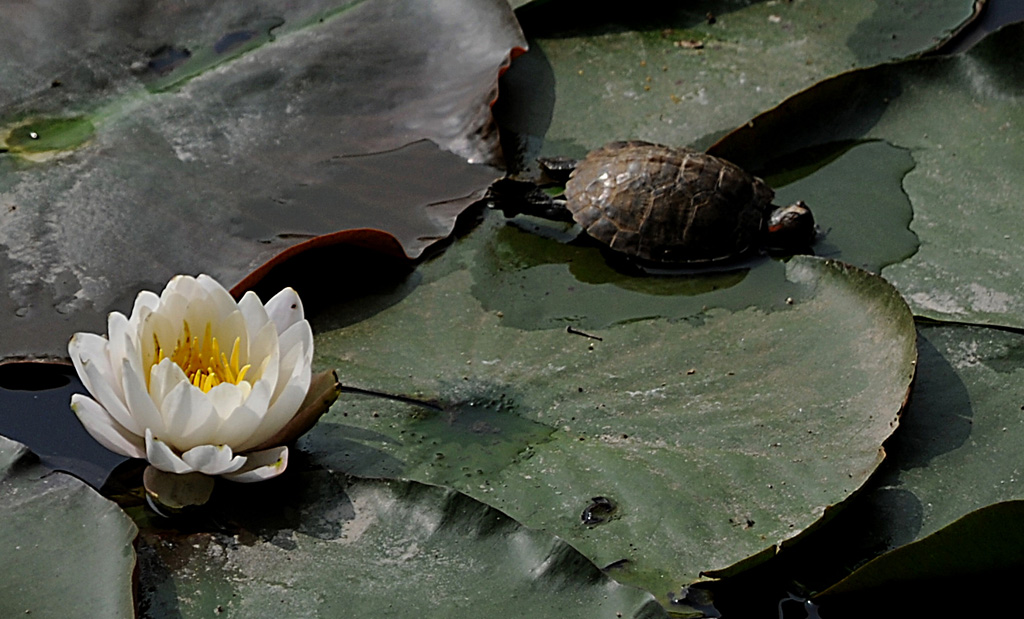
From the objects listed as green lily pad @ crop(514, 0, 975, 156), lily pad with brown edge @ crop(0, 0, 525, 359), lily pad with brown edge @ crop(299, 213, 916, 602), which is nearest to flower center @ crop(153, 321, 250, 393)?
lily pad with brown edge @ crop(299, 213, 916, 602)

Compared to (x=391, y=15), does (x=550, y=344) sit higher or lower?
lower

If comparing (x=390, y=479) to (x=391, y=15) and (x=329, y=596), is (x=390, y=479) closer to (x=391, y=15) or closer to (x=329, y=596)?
(x=329, y=596)

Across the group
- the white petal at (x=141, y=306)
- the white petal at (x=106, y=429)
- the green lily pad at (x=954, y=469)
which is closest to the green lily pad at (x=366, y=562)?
the white petal at (x=106, y=429)

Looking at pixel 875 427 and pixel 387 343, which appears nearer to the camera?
pixel 875 427

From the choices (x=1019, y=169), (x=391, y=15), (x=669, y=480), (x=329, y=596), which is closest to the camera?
(x=329, y=596)

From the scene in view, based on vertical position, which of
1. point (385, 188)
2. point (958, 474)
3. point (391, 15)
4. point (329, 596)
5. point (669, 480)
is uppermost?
point (391, 15)

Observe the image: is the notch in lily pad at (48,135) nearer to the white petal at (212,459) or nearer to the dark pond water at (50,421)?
the dark pond water at (50,421)

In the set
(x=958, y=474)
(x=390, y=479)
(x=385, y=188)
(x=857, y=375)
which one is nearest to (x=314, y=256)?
(x=385, y=188)
